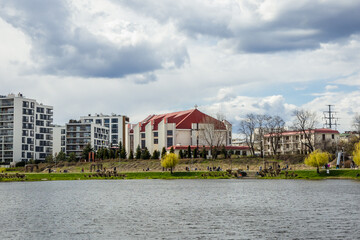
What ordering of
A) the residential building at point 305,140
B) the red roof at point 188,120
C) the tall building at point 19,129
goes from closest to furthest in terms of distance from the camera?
the red roof at point 188,120 → the residential building at point 305,140 → the tall building at point 19,129

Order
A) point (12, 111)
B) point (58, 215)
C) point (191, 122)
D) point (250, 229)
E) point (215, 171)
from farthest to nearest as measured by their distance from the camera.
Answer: point (12, 111)
point (191, 122)
point (215, 171)
point (58, 215)
point (250, 229)

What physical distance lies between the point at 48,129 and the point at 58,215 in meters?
139

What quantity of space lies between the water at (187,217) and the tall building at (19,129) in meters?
107

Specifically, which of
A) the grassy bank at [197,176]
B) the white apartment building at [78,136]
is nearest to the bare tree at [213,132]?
the grassy bank at [197,176]

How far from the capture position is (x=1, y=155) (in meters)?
154

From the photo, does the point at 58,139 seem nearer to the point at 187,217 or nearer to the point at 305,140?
the point at 305,140

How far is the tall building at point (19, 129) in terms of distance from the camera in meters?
156

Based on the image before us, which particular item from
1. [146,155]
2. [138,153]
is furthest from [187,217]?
[138,153]

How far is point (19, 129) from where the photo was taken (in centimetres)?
15788

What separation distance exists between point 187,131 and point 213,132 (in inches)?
279

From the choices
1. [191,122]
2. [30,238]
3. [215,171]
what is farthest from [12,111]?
[30,238]

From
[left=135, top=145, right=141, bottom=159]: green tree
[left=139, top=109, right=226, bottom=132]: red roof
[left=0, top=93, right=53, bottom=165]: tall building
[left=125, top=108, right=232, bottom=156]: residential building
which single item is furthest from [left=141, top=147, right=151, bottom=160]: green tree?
[left=0, top=93, right=53, bottom=165]: tall building

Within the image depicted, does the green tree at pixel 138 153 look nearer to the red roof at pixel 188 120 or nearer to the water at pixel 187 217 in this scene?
the red roof at pixel 188 120

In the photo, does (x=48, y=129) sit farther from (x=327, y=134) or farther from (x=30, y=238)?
(x=30, y=238)
